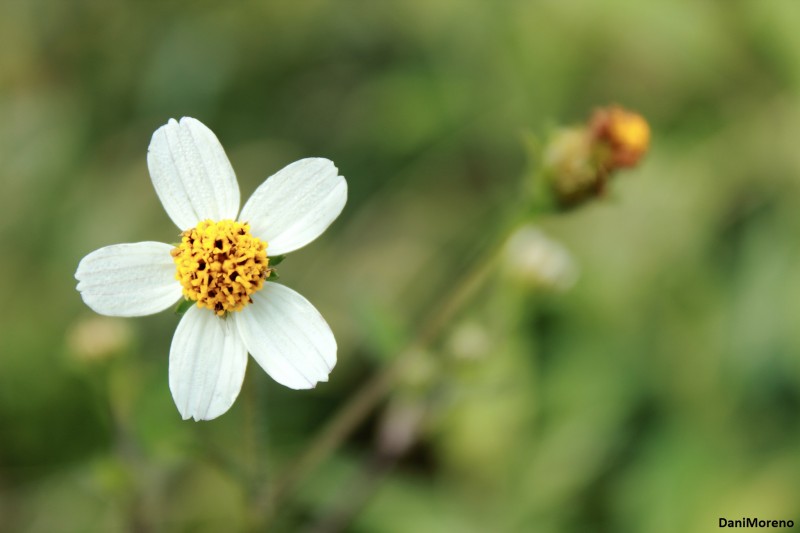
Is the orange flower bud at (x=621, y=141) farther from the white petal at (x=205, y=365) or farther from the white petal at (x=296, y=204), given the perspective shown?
the white petal at (x=205, y=365)

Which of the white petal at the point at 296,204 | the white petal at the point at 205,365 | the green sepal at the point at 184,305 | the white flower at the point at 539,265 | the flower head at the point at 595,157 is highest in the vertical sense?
the white flower at the point at 539,265

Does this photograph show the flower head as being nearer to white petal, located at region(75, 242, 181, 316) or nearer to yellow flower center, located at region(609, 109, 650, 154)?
yellow flower center, located at region(609, 109, 650, 154)

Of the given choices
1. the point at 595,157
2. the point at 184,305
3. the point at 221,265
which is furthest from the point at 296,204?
the point at 595,157

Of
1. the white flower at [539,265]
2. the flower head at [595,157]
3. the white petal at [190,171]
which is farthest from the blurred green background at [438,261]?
the white petal at [190,171]


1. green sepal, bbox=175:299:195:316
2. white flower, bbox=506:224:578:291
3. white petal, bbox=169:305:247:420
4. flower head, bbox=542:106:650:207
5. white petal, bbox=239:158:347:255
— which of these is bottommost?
white petal, bbox=169:305:247:420

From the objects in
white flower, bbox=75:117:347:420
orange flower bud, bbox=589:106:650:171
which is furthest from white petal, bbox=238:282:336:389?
orange flower bud, bbox=589:106:650:171

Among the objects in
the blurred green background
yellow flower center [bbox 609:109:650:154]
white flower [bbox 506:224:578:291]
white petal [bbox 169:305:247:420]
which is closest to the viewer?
white petal [bbox 169:305:247:420]

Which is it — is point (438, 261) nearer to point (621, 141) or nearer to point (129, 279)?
point (621, 141)

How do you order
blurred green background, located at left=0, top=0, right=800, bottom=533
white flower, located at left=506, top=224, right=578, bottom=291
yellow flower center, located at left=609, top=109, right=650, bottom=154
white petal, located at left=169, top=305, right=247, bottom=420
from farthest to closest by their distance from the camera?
blurred green background, located at left=0, top=0, right=800, bottom=533 < white flower, located at left=506, top=224, right=578, bottom=291 < yellow flower center, located at left=609, top=109, right=650, bottom=154 < white petal, located at left=169, top=305, right=247, bottom=420
